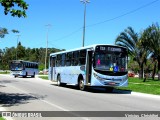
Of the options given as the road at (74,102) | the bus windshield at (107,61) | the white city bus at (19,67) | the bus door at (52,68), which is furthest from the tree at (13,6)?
the white city bus at (19,67)

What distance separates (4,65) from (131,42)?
272 feet

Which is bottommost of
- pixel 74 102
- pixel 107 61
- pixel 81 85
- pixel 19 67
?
pixel 74 102

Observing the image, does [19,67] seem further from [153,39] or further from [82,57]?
[82,57]

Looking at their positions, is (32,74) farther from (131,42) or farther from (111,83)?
(111,83)

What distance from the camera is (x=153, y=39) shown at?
153 feet

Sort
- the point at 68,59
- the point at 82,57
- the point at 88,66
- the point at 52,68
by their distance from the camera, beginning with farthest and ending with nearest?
the point at 52,68
the point at 68,59
the point at 82,57
the point at 88,66

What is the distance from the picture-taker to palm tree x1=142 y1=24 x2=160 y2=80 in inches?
1828

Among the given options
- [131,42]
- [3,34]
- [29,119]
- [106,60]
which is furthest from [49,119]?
[3,34]

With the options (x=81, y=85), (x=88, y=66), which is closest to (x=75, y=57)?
(x=81, y=85)

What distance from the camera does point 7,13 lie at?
15641 mm

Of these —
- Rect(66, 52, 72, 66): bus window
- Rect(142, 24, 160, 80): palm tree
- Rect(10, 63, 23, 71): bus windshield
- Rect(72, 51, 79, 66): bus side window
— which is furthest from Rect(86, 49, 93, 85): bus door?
Rect(10, 63, 23, 71): bus windshield

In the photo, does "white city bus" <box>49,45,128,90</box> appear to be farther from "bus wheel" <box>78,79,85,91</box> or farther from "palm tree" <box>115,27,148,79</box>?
"palm tree" <box>115,27,148,79</box>

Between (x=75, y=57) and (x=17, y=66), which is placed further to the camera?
(x=17, y=66)

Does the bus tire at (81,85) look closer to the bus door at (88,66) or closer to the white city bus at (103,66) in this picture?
the white city bus at (103,66)
